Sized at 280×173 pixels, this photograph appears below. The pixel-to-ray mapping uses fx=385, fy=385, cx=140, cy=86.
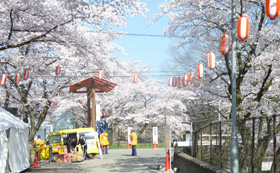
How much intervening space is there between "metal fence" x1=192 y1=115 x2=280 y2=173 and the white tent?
692cm

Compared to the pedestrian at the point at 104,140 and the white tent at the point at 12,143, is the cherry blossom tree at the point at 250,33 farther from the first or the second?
the pedestrian at the point at 104,140

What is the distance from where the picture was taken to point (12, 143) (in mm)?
14586

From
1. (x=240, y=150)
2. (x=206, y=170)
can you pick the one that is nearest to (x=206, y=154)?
(x=206, y=170)

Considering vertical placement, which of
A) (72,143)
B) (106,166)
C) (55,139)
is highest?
(55,139)

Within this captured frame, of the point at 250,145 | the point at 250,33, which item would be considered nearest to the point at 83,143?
the point at 250,33

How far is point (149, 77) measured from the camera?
4997 centimetres

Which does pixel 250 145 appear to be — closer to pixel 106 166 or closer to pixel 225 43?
pixel 225 43

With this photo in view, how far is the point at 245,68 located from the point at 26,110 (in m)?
19.8

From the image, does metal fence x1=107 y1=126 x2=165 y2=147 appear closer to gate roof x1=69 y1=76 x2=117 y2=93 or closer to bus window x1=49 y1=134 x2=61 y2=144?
gate roof x1=69 y1=76 x2=117 y2=93

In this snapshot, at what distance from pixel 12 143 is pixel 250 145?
965 centimetres

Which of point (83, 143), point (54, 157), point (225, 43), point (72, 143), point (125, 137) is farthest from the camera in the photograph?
point (125, 137)

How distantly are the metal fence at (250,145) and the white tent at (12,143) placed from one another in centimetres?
692

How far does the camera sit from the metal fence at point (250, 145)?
7.65 metres

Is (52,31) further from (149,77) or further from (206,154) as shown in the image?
(149,77)
